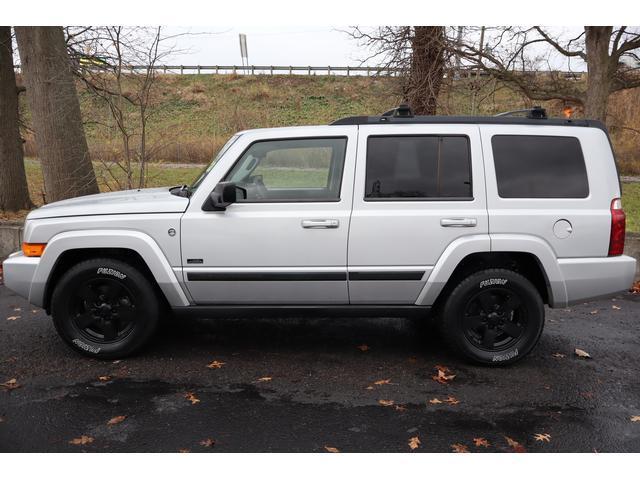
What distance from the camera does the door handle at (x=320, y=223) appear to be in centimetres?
438

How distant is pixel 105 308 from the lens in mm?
4641

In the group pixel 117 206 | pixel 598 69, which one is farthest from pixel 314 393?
pixel 598 69

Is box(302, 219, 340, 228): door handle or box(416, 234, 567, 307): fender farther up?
box(302, 219, 340, 228): door handle

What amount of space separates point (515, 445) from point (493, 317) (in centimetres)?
140

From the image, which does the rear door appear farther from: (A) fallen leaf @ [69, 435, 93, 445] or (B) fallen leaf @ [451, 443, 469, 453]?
(A) fallen leaf @ [69, 435, 93, 445]

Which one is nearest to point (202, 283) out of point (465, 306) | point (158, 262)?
point (158, 262)

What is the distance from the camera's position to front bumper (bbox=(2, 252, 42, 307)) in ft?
14.9

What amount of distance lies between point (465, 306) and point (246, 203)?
1.97 meters

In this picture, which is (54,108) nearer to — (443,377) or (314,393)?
(314,393)

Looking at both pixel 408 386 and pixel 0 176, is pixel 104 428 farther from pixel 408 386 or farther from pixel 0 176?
pixel 0 176

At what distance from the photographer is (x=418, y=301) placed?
4.54 m

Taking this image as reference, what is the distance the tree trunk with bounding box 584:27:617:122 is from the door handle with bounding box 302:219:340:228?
9.59 meters

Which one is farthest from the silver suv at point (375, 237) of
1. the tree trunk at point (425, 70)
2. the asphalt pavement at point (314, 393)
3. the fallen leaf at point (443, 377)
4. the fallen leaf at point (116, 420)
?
the tree trunk at point (425, 70)

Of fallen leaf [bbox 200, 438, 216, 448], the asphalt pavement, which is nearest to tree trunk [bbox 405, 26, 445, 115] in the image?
the asphalt pavement
